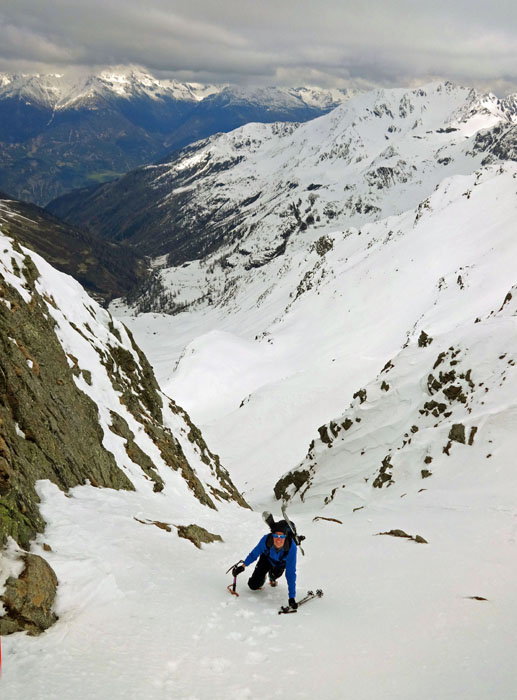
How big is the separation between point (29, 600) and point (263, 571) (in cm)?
527

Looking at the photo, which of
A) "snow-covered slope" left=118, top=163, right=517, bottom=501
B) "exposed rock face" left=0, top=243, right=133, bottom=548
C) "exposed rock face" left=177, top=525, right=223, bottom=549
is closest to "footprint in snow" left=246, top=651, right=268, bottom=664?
"exposed rock face" left=0, top=243, right=133, bottom=548

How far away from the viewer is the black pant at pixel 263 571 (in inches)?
436

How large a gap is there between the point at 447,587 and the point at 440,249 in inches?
4226

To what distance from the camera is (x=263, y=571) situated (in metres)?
11.1

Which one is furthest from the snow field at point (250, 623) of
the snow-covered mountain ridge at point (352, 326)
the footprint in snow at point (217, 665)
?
the snow-covered mountain ridge at point (352, 326)

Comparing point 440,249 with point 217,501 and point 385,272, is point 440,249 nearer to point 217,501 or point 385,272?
point 385,272

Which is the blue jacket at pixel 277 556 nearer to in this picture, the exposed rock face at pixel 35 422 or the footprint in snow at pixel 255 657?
the footprint in snow at pixel 255 657

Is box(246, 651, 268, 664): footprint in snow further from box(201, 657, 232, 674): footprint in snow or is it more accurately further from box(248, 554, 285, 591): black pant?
box(248, 554, 285, 591): black pant

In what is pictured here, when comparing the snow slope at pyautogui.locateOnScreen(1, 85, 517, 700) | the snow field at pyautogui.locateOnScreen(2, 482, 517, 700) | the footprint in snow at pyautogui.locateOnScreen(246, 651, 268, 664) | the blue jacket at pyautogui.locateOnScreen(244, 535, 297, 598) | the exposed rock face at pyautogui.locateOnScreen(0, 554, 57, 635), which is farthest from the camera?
the blue jacket at pyautogui.locateOnScreen(244, 535, 297, 598)

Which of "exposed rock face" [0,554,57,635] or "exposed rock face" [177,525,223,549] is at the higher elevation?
"exposed rock face" [0,554,57,635]

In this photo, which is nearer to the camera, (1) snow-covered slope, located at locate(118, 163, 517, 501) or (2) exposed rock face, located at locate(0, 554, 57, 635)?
(2) exposed rock face, located at locate(0, 554, 57, 635)

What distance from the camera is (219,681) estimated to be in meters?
7.07

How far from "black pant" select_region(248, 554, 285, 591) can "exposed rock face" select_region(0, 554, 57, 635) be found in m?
4.63

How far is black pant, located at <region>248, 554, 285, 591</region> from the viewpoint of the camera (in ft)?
36.3
